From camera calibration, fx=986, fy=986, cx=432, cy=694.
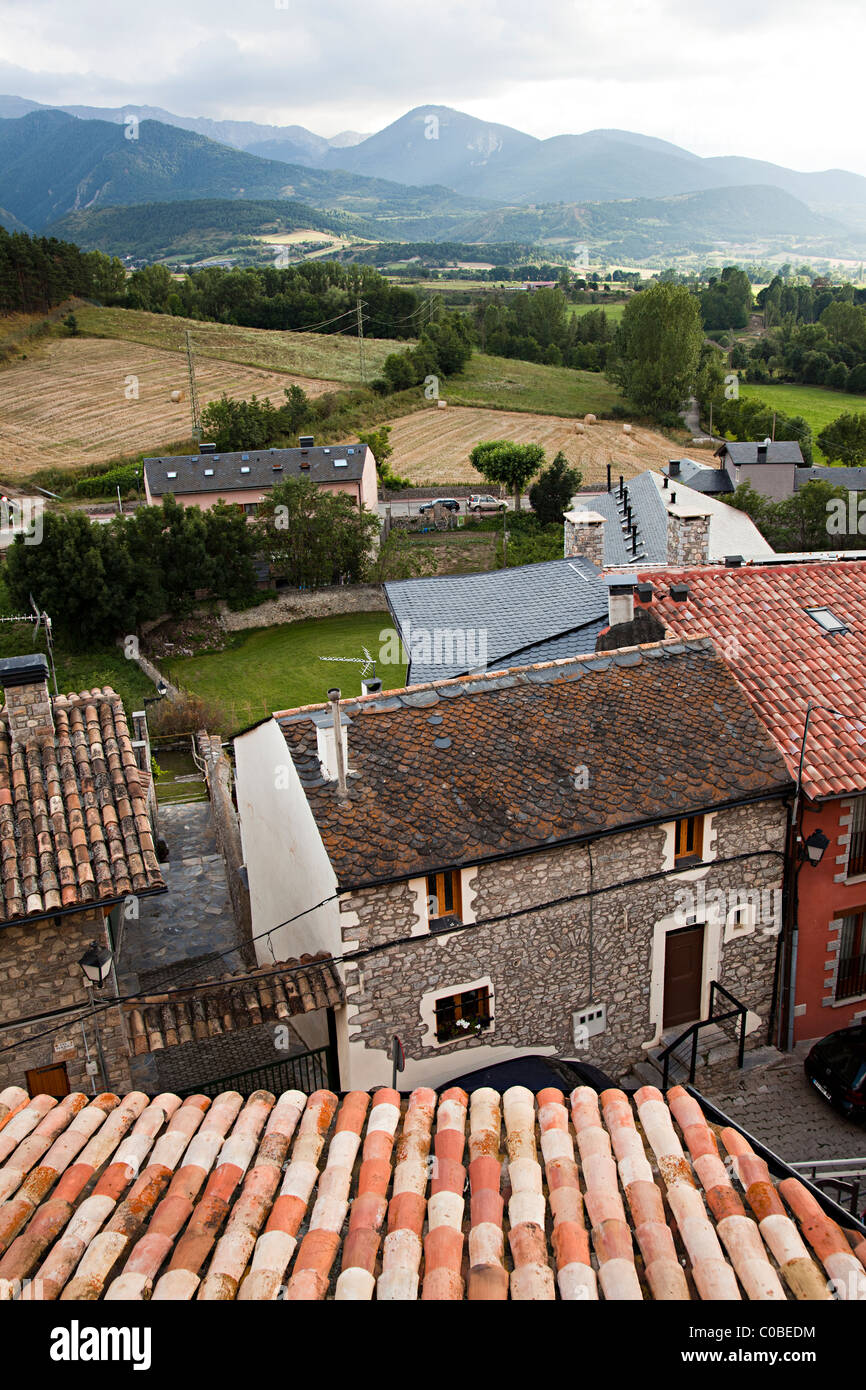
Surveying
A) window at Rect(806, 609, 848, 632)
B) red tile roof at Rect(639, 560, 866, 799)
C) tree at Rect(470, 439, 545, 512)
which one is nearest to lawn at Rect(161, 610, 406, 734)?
tree at Rect(470, 439, 545, 512)

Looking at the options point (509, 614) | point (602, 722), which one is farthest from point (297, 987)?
point (509, 614)

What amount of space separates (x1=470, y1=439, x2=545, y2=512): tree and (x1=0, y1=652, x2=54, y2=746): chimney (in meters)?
51.2

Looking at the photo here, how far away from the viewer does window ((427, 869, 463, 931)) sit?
1246 cm

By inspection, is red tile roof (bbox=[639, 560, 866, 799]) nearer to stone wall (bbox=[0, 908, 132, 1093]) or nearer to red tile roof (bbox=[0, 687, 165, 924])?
red tile roof (bbox=[0, 687, 165, 924])

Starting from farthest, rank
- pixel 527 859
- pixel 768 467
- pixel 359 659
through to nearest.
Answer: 1. pixel 768 467
2. pixel 359 659
3. pixel 527 859

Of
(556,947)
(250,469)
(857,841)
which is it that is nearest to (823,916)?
(857,841)

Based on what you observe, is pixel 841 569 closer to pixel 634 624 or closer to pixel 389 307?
pixel 634 624

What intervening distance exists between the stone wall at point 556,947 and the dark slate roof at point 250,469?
A: 141 ft

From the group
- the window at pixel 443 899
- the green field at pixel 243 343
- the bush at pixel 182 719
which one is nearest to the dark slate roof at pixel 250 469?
the bush at pixel 182 719

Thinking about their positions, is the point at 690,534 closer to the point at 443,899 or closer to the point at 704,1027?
the point at 704,1027

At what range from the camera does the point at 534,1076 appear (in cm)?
1254

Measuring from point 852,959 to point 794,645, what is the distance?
5.10m
